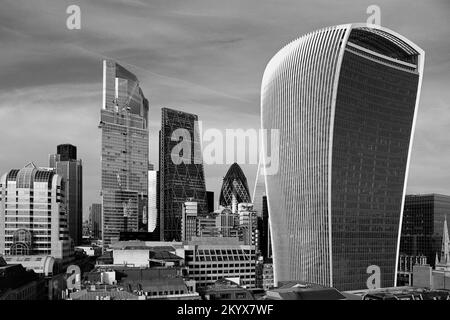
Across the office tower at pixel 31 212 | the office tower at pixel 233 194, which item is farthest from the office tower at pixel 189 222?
the office tower at pixel 31 212

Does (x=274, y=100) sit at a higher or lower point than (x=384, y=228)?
higher

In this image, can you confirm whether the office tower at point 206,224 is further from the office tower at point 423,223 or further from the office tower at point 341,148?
the office tower at point 341,148

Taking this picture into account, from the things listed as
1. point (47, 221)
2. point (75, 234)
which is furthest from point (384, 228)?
point (75, 234)

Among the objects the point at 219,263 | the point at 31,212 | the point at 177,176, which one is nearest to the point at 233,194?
the point at 177,176

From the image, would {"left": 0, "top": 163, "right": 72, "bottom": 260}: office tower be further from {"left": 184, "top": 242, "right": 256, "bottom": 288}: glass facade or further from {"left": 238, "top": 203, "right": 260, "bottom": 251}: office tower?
{"left": 238, "top": 203, "right": 260, "bottom": 251}: office tower
